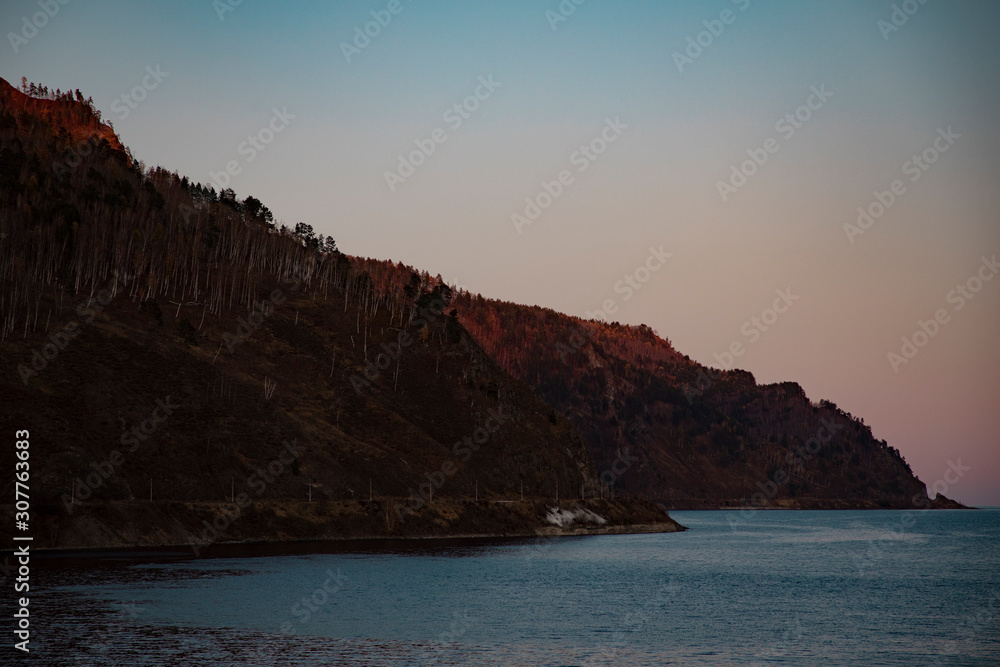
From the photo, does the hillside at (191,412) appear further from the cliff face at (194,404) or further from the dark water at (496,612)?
the dark water at (496,612)

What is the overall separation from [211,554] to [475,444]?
81480 millimetres

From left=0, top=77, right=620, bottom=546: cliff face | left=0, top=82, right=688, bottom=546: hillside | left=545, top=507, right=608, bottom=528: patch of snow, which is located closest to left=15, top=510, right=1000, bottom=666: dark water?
left=0, top=82, right=688, bottom=546: hillside

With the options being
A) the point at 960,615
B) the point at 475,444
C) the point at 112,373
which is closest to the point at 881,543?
the point at 475,444

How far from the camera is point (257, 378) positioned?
170 metres

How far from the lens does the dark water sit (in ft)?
172

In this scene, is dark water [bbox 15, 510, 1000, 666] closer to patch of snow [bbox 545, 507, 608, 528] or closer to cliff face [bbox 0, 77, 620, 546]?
cliff face [bbox 0, 77, 620, 546]

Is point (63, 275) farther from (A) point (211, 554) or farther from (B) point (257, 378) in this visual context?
(A) point (211, 554)

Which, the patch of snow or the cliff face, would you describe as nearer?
the cliff face

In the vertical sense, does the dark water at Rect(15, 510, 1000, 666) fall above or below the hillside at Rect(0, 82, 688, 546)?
below

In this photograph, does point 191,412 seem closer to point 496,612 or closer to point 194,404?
point 194,404

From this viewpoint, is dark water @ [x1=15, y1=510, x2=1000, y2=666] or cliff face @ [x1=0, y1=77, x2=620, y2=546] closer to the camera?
dark water @ [x1=15, y1=510, x2=1000, y2=666]

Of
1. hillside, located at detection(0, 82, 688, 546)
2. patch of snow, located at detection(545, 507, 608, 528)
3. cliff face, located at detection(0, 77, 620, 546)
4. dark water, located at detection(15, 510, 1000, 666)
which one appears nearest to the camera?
dark water, located at detection(15, 510, 1000, 666)

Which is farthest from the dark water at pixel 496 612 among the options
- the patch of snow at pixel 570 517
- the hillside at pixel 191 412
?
the patch of snow at pixel 570 517

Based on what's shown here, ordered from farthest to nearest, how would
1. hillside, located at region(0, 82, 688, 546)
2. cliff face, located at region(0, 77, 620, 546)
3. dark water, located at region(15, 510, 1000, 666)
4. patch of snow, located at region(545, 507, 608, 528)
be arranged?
patch of snow, located at region(545, 507, 608, 528) < cliff face, located at region(0, 77, 620, 546) < hillside, located at region(0, 82, 688, 546) < dark water, located at region(15, 510, 1000, 666)
